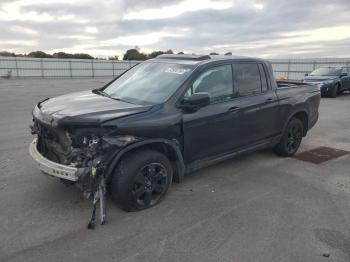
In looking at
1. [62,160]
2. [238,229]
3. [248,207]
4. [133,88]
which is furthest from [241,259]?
[133,88]

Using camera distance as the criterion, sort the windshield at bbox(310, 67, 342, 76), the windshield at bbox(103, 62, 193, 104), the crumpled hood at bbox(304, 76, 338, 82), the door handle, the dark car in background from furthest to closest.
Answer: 1. the windshield at bbox(310, 67, 342, 76)
2. the crumpled hood at bbox(304, 76, 338, 82)
3. the dark car in background
4. the door handle
5. the windshield at bbox(103, 62, 193, 104)

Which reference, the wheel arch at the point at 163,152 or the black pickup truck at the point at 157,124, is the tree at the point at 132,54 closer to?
the black pickup truck at the point at 157,124

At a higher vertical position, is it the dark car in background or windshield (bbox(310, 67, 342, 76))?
windshield (bbox(310, 67, 342, 76))

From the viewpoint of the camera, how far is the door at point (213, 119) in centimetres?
431

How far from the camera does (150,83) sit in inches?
183

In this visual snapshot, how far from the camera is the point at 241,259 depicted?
305cm

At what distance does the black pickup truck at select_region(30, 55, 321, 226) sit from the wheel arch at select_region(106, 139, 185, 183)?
0.01m

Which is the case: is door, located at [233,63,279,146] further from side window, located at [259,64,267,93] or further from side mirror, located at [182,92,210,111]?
side mirror, located at [182,92,210,111]

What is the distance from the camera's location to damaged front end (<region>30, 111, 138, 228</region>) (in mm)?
3451

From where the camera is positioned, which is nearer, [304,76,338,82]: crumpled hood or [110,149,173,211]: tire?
[110,149,173,211]: tire

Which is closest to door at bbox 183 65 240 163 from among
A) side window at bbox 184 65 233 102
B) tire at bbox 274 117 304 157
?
side window at bbox 184 65 233 102

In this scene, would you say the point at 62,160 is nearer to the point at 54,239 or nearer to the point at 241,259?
the point at 54,239

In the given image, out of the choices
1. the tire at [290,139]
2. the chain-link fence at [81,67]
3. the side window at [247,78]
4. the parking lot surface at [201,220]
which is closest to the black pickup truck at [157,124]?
the side window at [247,78]

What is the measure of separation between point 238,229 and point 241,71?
2.45 meters
